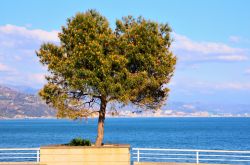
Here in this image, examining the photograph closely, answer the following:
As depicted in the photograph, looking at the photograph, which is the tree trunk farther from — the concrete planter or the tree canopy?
the concrete planter

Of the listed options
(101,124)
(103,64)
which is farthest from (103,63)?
(101,124)

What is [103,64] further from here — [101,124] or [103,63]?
[101,124]

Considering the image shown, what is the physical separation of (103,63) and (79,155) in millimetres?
5254

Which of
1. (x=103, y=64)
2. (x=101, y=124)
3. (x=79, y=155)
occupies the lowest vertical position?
(x=79, y=155)

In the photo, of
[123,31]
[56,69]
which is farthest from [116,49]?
[56,69]

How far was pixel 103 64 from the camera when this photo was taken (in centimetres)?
2803

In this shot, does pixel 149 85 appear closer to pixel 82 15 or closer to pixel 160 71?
pixel 160 71

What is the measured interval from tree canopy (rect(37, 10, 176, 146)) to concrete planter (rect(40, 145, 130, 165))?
8.91 ft

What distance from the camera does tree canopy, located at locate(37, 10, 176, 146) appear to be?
93.0 feet

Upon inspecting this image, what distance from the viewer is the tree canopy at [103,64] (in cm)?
2834

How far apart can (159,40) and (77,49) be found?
15.7 ft

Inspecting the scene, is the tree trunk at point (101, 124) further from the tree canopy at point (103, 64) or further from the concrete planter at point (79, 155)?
the concrete planter at point (79, 155)

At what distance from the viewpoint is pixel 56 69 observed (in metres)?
29.4

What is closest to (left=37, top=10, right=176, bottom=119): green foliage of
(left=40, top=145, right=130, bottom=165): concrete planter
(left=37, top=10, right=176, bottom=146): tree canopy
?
(left=37, top=10, right=176, bottom=146): tree canopy
